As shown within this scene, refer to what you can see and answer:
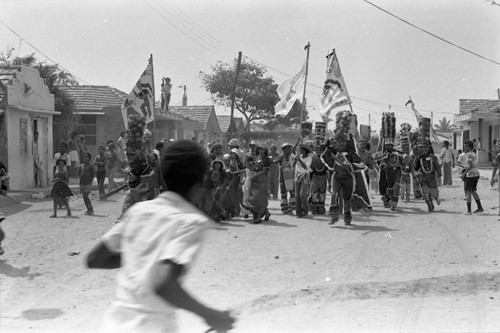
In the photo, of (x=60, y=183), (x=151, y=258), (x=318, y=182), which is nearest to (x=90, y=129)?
(x=60, y=183)

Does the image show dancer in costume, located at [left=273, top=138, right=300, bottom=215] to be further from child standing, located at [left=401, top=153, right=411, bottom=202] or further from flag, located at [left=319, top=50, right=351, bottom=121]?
child standing, located at [left=401, top=153, right=411, bottom=202]

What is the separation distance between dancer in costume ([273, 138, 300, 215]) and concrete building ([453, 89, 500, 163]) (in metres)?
22.6

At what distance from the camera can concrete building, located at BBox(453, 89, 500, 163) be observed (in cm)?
3597

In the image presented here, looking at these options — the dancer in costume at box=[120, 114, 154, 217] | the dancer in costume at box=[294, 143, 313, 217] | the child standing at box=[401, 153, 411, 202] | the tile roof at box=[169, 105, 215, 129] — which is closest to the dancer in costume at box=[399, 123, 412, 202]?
the child standing at box=[401, 153, 411, 202]

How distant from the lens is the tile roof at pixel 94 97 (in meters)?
31.8

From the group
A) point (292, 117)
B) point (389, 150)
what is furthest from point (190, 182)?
point (292, 117)

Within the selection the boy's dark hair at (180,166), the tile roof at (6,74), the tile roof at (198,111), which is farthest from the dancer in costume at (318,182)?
the tile roof at (198,111)

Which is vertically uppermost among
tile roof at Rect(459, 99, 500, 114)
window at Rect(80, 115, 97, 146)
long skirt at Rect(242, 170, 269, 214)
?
tile roof at Rect(459, 99, 500, 114)

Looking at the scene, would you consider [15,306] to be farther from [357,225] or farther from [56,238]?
[357,225]

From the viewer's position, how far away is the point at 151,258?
8.90ft

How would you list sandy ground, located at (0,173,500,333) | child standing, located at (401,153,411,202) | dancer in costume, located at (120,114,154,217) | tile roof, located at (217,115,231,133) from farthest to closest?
tile roof, located at (217,115,231,133)
child standing, located at (401,153,411,202)
dancer in costume, located at (120,114,154,217)
sandy ground, located at (0,173,500,333)

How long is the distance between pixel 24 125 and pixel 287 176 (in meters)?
9.64

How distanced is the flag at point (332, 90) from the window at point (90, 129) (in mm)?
16729

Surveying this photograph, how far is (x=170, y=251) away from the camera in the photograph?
2.62 metres
